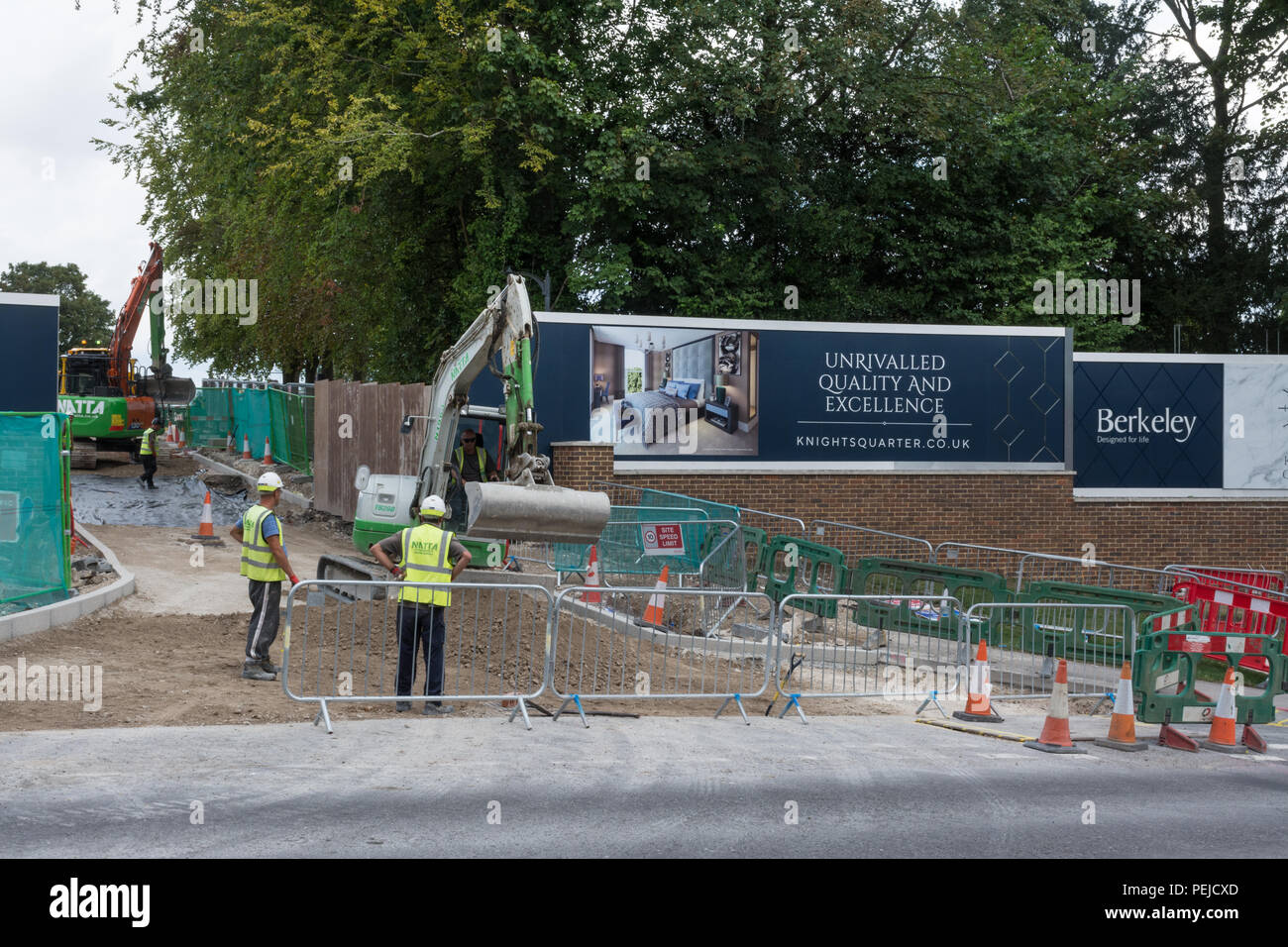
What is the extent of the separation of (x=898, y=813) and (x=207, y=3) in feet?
88.1

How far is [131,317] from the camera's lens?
106 feet

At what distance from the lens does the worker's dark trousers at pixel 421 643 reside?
431 inches

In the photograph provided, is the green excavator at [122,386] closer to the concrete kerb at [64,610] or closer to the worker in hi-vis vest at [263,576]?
the concrete kerb at [64,610]

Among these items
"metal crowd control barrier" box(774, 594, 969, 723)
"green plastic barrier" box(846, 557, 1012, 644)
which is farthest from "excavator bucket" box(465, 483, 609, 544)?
"green plastic barrier" box(846, 557, 1012, 644)

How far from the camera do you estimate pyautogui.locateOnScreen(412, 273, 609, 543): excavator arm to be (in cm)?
1171

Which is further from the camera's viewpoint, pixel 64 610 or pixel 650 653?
pixel 650 653

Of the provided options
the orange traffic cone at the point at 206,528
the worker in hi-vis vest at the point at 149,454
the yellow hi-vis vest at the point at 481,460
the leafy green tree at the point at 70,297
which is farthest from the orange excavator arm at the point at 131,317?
the leafy green tree at the point at 70,297

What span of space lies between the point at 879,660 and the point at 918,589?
373 centimetres

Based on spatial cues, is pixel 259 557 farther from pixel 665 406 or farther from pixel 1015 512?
pixel 1015 512

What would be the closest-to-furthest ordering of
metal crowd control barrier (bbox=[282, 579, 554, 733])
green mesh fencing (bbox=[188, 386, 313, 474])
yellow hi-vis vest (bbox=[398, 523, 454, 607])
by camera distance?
1. metal crowd control barrier (bbox=[282, 579, 554, 733])
2. yellow hi-vis vest (bbox=[398, 523, 454, 607])
3. green mesh fencing (bbox=[188, 386, 313, 474])

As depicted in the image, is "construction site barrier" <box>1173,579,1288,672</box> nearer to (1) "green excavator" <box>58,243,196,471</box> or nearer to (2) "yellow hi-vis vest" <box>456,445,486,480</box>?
(2) "yellow hi-vis vest" <box>456,445,486,480</box>

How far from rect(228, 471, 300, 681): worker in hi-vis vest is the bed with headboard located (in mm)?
10603

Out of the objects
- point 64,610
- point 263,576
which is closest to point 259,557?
point 263,576

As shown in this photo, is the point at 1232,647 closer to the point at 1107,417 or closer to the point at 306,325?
the point at 1107,417
